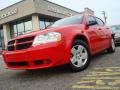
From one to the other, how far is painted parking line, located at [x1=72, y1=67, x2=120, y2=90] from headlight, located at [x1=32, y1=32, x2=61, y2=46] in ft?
3.08

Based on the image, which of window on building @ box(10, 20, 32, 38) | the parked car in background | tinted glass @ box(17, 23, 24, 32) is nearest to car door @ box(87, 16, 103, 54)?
the parked car in background

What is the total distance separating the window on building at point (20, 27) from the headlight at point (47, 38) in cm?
2356

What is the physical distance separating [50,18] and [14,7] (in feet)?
14.8

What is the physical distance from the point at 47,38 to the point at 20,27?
2661 centimetres

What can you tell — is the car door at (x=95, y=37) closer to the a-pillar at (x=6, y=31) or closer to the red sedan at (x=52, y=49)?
the red sedan at (x=52, y=49)

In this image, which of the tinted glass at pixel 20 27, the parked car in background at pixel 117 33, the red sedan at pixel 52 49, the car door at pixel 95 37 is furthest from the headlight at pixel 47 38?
the tinted glass at pixel 20 27

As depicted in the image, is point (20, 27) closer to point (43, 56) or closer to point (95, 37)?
point (95, 37)

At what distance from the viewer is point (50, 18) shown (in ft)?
102

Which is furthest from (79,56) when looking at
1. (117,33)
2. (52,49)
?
(117,33)

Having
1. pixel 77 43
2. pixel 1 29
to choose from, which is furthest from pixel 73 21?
pixel 1 29

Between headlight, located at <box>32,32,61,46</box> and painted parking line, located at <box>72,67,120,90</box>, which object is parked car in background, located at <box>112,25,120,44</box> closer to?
painted parking line, located at <box>72,67,120,90</box>

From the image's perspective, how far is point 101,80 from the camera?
4355 millimetres

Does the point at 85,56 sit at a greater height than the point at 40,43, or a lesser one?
lesser

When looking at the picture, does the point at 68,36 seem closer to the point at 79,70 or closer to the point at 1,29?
the point at 79,70
